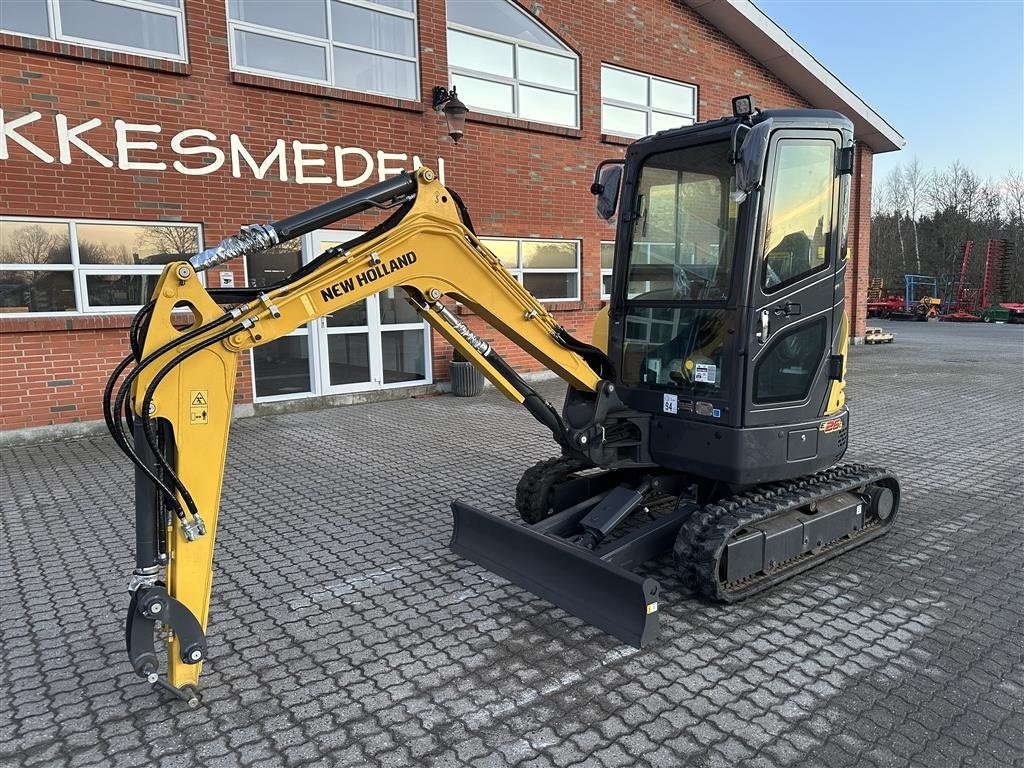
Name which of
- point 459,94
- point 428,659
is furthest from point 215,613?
point 459,94

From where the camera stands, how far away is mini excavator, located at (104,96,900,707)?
127 inches

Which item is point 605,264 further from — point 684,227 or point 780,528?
point 780,528

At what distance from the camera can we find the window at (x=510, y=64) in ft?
38.4

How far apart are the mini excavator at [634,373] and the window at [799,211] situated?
0.01 m

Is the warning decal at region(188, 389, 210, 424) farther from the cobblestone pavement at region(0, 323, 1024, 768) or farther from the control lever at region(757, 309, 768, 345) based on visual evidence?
the control lever at region(757, 309, 768, 345)

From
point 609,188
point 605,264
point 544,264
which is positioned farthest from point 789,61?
point 609,188

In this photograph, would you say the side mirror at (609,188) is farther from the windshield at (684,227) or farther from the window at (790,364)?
the window at (790,364)

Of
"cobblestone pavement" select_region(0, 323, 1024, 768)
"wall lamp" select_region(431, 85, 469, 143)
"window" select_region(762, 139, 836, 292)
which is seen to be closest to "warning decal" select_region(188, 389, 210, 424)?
"cobblestone pavement" select_region(0, 323, 1024, 768)

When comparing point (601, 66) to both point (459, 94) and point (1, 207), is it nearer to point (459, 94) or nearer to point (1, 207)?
point (459, 94)

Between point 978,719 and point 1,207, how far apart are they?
397 inches

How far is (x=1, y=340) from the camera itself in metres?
8.33

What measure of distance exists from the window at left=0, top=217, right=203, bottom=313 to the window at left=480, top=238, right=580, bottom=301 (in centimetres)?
524

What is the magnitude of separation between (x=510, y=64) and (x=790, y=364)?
380 inches

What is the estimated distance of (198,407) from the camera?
3229 mm
